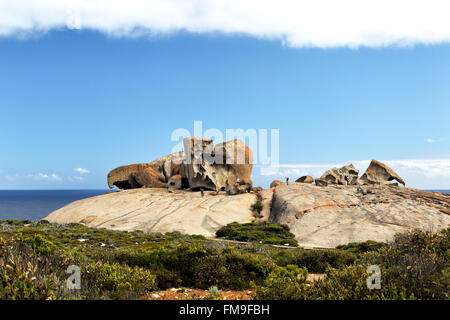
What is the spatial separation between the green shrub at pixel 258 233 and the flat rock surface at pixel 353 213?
1208 mm

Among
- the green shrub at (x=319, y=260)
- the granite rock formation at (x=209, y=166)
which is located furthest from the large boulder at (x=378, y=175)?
the green shrub at (x=319, y=260)

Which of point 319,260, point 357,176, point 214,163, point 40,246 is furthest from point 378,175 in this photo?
point 40,246

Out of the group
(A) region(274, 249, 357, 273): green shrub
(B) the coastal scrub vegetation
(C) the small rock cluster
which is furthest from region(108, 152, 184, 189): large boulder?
(B) the coastal scrub vegetation

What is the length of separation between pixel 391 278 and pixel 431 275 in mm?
879

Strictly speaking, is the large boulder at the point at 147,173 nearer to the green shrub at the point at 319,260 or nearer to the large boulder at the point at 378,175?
the large boulder at the point at 378,175

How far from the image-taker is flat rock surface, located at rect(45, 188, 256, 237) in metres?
34.8

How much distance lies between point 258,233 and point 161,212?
15134 millimetres

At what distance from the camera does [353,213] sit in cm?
3109

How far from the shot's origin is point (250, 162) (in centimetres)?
5431

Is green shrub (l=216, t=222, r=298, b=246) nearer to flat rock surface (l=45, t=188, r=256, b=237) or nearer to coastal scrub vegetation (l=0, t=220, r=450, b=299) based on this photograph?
flat rock surface (l=45, t=188, r=256, b=237)

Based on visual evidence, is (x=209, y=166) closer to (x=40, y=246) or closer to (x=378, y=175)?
(x=378, y=175)

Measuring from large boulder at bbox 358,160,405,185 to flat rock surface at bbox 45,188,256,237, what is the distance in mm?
21724
